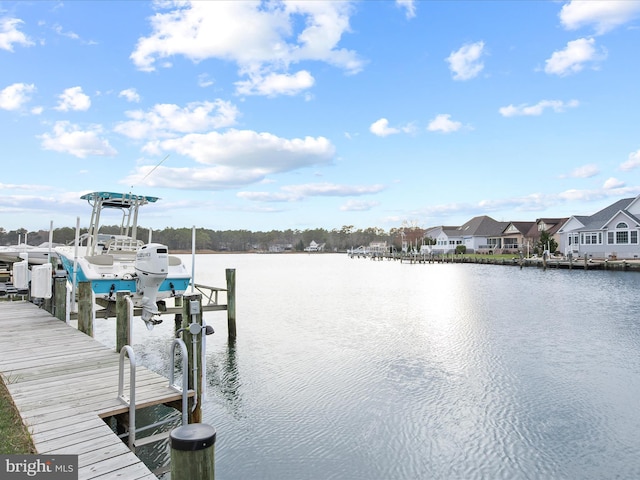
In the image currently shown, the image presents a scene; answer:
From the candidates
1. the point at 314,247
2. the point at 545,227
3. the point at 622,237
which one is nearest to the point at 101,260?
the point at 622,237

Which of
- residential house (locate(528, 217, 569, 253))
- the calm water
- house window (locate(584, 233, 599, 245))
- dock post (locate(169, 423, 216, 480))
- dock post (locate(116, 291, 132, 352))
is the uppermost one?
residential house (locate(528, 217, 569, 253))

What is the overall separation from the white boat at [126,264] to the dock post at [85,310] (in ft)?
3.63

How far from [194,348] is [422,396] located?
4909 mm

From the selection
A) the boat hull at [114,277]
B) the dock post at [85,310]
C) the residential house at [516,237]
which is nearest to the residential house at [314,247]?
the residential house at [516,237]

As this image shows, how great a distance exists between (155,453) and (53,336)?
13.2ft

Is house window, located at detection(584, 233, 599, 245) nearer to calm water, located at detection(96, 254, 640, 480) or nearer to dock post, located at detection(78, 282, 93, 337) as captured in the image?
calm water, located at detection(96, 254, 640, 480)

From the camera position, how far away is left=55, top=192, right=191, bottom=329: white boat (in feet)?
31.9

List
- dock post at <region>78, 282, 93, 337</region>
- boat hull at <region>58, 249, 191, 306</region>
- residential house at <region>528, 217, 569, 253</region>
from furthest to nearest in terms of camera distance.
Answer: residential house at <region>528, 217, 569, 253</region> → boat hull at <region>58, 249, 191, 306</region> → dock post at <region>78, 282, 93, 337</region>

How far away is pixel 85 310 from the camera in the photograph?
9195 millimetres

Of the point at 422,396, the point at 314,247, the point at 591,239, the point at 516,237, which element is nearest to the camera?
the point at 422,396

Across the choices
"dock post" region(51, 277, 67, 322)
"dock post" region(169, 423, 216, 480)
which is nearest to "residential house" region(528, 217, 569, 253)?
"dock post" region(51, 277, 67, 322)

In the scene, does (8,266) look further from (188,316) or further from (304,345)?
(188,316)

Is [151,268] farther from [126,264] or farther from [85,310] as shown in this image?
[126,264]

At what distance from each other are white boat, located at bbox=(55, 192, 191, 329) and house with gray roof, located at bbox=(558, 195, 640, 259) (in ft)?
147
